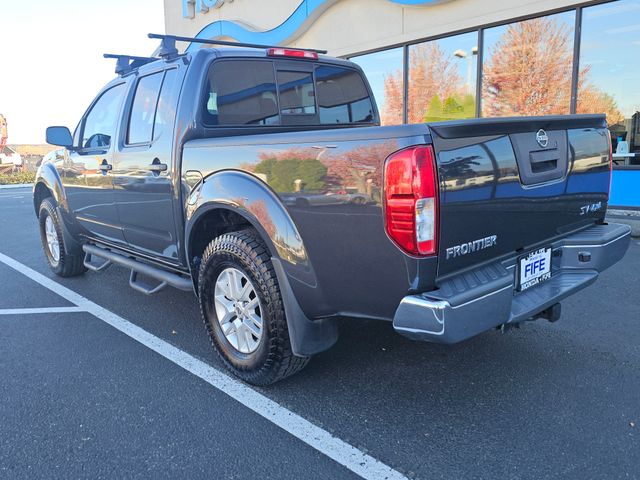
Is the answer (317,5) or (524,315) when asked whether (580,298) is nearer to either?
(524,315)

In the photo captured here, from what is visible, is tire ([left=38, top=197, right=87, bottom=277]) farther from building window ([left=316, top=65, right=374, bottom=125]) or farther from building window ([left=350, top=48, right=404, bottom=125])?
building window ([left=350, top=48, right=404, bottom=125])

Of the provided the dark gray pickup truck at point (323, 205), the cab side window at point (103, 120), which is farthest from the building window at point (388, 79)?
the cab side window at point (103, 120)

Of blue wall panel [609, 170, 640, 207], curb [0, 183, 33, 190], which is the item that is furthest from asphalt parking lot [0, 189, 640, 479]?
curb [0, 183, 33, 190]

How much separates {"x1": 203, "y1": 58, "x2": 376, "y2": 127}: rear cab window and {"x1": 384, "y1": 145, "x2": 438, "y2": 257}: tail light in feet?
5.64

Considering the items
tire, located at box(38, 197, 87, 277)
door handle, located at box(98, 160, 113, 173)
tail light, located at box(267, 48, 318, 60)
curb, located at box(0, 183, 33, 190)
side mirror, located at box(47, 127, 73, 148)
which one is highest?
tail light, located at box(267, 48, 318, 60)

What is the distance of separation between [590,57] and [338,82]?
582 centimetres

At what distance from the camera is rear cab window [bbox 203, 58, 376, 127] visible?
3.65m

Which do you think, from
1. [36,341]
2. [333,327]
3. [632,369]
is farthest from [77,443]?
[632,369]

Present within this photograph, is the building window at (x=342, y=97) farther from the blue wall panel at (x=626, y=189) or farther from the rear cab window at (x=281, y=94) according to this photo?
the blue wall panel at (x=626, y=189)

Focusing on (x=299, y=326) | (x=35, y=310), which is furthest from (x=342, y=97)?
(x=35, y=310)

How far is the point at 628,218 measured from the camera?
768 centimetres

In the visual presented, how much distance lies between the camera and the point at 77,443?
264 cm

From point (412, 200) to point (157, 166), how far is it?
82.8 inches

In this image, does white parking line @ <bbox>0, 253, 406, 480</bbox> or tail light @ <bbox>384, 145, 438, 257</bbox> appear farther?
white parking line @ <bbox>0, 253, 406, 480</bbox>
